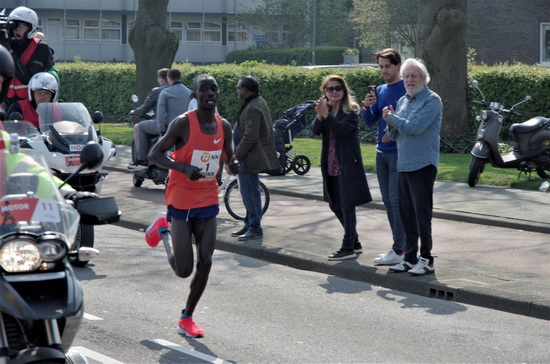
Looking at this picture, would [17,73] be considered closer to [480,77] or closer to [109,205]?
[109,205]

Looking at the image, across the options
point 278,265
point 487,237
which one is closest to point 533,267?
point 487,237

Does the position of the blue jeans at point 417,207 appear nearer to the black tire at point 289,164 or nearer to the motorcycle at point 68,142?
the motorcycle at point 68,142

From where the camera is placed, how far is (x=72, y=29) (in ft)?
200

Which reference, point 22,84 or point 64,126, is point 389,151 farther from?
point 22,84

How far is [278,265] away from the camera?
31.5 feet

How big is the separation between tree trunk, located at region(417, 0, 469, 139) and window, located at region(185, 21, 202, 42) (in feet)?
147

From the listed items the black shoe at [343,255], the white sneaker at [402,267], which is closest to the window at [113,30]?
the black shoe at [343,255]

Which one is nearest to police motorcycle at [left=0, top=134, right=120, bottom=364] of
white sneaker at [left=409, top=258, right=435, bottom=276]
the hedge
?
white sneaker at [left=409, top=258, right=435, bottom=276]

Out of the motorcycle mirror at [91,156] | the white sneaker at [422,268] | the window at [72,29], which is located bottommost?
the white sneaker at [422,268]

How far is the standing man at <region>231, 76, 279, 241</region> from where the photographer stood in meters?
10.5

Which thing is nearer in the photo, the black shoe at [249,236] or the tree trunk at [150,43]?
the black shoe at [249,236]

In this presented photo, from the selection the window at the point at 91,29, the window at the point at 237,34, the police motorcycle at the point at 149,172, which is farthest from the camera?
the window at the point at 237,34

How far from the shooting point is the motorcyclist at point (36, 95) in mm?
9602

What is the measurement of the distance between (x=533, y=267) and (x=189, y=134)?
13.8 ft
